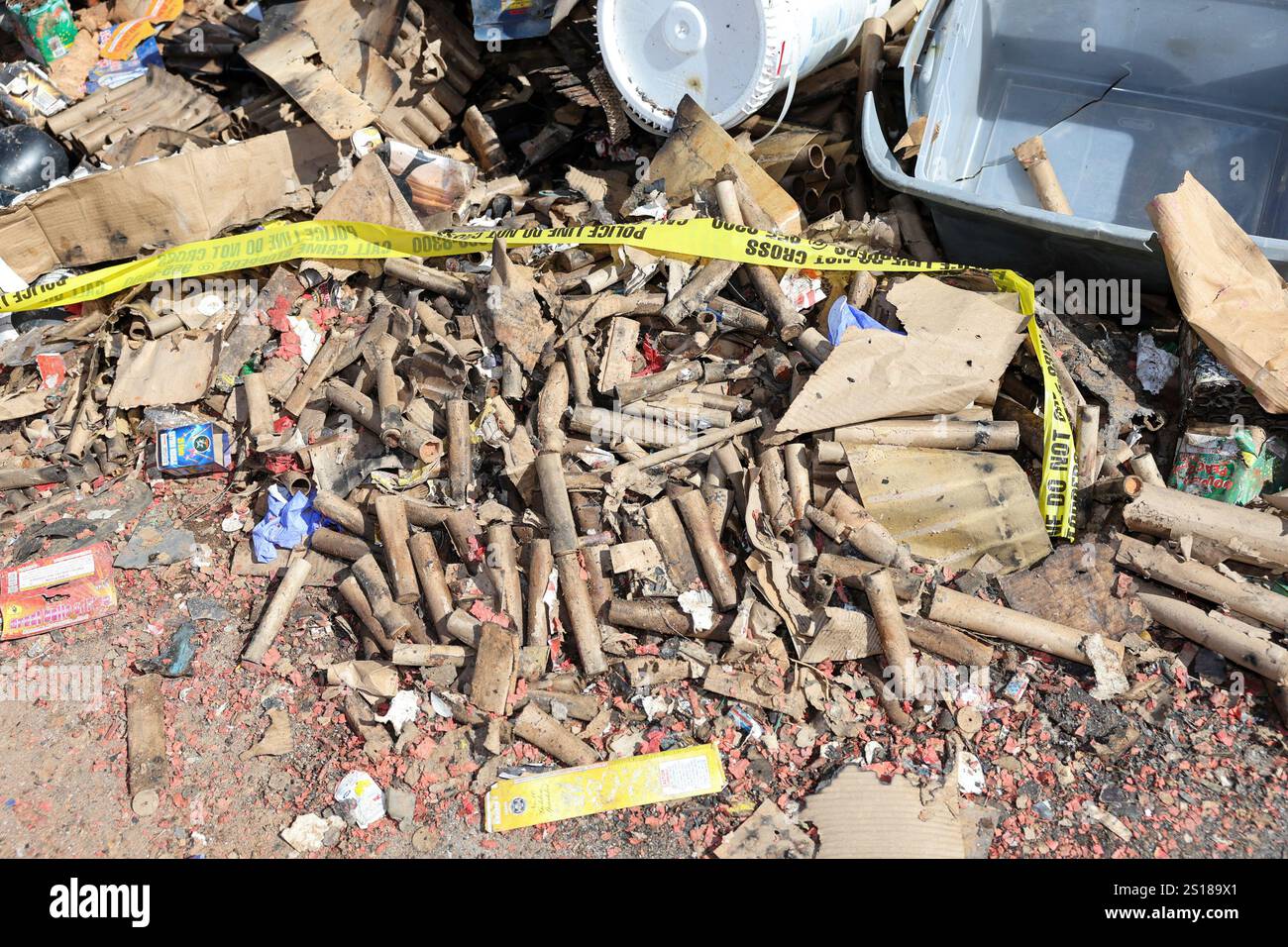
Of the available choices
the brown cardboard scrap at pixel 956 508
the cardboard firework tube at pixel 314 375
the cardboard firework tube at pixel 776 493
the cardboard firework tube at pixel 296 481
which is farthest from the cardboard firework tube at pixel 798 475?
the cardboard firework tube at pixel 314 375

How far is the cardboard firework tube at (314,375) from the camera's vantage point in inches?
213

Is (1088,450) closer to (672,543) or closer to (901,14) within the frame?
(672,543)

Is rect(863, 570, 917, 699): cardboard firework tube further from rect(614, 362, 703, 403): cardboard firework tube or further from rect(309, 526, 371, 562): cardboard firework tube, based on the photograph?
rect(309, 526, 371, 562): cardboard firework tube

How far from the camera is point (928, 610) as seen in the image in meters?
4.34

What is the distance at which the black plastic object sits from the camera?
22.4ft

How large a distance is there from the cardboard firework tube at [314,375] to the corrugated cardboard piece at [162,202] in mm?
1373

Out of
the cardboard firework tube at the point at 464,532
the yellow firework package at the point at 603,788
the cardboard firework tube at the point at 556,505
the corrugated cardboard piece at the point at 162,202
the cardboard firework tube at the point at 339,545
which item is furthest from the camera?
the corrugated cardboard piece at the point at 162,202

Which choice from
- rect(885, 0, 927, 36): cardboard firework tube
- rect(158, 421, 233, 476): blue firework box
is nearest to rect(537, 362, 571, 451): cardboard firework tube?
rect(158, 421, 233, 476): blue firework box

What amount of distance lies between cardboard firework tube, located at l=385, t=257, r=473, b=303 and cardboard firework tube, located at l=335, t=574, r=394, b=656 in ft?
6.12

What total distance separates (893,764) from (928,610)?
75 cm

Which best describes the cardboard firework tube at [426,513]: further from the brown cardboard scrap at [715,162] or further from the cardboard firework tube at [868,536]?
the brown cardboard scrap at [715,162]

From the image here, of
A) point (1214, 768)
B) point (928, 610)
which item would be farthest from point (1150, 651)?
point (928, 610)

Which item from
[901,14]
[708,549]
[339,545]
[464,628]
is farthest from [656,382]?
[901,14]

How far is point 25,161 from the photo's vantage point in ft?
22.6
